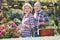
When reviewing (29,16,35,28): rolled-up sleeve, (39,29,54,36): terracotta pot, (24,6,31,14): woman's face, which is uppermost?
(24,6,31,14): woman's face

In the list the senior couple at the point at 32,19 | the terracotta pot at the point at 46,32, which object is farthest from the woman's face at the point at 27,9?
the terracotta pot at the point at 46,32

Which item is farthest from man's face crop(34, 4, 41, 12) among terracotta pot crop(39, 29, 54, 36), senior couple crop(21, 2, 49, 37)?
terracotta pot crop(39, 29, 54, 36)

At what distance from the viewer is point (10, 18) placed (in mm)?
1538

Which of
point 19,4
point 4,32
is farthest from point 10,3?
point 4,32

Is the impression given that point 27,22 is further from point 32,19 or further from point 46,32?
point 46,32

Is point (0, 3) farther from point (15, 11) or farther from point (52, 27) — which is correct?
point (52, 27)

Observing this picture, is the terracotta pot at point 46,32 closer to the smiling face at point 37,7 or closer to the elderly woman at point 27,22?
the elderly woman at point 27,22

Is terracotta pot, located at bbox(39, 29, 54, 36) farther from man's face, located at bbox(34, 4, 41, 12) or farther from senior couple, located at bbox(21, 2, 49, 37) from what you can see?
man's face, located at bbox(34, 4, 41, 12)

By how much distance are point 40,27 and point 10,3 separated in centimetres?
36

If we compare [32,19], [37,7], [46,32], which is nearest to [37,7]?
[37,7]

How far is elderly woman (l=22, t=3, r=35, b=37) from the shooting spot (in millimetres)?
1554

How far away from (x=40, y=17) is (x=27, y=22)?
134mm

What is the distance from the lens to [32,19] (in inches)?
62.2

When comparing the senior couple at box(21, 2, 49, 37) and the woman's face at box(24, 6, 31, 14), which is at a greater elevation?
the woman's face at box(24, 6, 31, 14)
